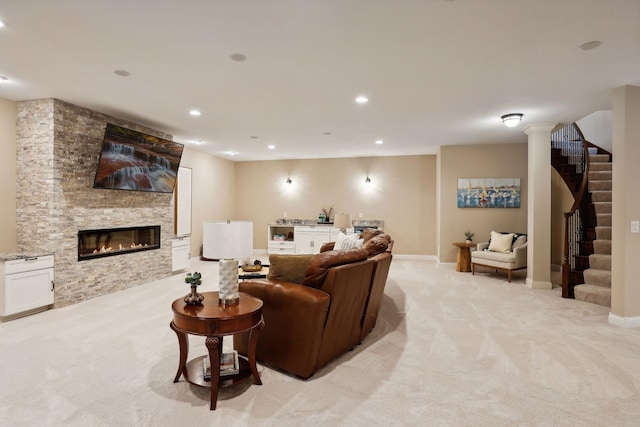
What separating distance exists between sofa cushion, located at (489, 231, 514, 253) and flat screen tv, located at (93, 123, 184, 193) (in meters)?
6.06

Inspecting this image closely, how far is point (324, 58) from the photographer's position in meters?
3.19

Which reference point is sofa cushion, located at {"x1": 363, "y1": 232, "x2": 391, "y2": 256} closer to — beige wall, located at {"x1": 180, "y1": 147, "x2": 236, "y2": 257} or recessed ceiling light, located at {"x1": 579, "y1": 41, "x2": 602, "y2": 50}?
recessed ceiling light, located at {"x1": 579, "y1": 41, "x2": 602, "y2": 50}

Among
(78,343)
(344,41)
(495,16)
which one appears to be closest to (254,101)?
(344,41)

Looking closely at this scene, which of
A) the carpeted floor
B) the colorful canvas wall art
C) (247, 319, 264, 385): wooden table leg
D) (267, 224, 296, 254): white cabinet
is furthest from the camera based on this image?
(267, 224, 296, 254): white cabinet

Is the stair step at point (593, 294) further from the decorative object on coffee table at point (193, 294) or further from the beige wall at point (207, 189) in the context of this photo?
the beige wall at point (207, 189)

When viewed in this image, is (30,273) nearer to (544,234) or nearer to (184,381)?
(184,381)

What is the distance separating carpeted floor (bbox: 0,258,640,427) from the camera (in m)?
2.21

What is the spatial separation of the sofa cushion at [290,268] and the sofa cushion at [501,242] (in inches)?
200

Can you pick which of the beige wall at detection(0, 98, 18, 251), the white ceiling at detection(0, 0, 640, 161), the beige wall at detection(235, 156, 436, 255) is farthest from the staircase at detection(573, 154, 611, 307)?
the beige wall at detection(0, 98, 18, 251)

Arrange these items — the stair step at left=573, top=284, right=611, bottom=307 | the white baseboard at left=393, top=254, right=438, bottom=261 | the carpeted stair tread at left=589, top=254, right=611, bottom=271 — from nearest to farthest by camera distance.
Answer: the stair step at left=573, top=284, right=611, bottom=307, the carpeted stair tread at left=589, top=254, right=611, bottom=271, the white baseboard at left=393, top=254, right=438, bottom=261

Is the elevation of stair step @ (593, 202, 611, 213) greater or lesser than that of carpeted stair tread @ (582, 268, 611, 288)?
greater

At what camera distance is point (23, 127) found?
455 centimetres

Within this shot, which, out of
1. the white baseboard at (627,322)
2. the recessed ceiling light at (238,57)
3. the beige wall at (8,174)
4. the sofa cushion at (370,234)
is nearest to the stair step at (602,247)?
the white baseboard at (627,322)

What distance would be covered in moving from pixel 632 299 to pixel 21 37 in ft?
21.4
